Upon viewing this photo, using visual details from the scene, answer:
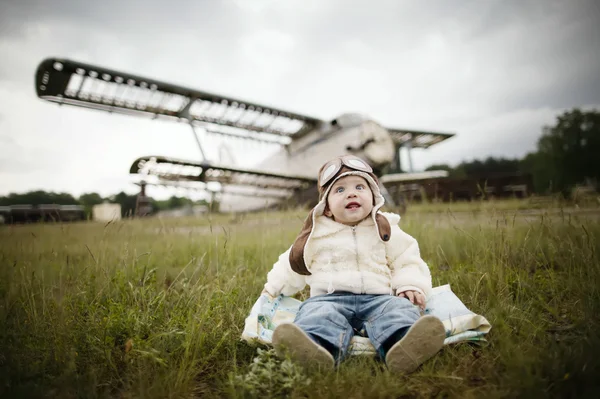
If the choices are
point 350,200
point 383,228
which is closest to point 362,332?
point 383,228

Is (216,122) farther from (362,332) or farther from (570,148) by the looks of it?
(570,148)

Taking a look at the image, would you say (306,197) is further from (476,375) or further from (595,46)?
(476,375)

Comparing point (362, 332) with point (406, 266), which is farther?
point (406, 266)

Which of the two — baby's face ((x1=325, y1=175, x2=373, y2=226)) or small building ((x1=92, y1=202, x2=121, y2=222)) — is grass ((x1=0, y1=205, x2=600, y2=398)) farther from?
baby's face ((x1=325, y1=175, x2=373, y2=226))

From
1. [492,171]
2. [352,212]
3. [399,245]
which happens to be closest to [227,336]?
[352,212]

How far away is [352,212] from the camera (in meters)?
1.57

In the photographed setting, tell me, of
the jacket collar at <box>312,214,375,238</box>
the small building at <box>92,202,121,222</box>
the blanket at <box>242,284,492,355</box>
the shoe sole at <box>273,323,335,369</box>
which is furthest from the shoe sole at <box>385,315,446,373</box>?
the small building at <box>92,202,121,222</box>

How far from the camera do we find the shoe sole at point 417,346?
42.4 inches

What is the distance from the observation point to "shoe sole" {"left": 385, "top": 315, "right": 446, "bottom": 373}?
Answer: 108 centimetres

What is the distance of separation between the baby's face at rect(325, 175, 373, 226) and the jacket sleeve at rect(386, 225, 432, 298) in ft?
0.78

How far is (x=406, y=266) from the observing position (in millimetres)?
1592

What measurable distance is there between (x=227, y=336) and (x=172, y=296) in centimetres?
71

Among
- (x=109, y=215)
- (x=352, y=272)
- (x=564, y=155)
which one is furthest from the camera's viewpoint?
(x=564, y=155)

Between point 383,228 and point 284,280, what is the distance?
67 centimetres
